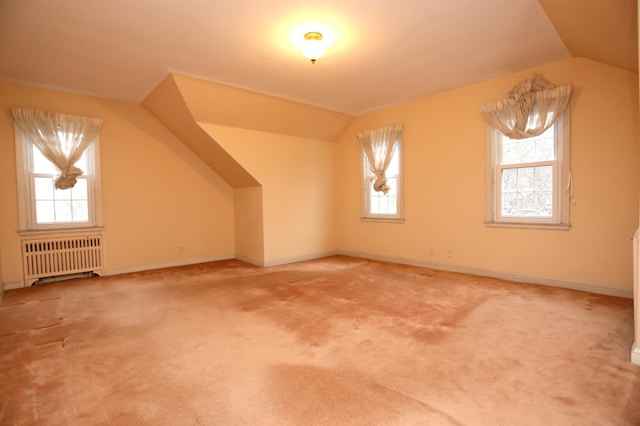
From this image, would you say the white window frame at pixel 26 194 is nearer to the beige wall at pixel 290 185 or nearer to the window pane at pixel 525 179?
the beige wall at pixel 290 185

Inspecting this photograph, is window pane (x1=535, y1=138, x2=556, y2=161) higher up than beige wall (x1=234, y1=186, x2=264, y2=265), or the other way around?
window pane (x1=535, y1=138, x2=556, y2=161)

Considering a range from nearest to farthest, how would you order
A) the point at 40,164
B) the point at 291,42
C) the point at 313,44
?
the point at 313,44, the point at 291,42, the point at 40,164

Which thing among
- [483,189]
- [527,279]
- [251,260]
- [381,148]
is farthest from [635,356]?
[251,260]

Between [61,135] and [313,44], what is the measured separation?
12.6 feet

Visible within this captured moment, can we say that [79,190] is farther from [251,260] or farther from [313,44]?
[313,44]

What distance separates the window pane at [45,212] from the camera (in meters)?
4.45

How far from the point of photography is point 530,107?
3920 millimetres

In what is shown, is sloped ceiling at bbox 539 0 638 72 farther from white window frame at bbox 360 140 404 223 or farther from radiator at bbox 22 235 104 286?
radiator at bbox 22 235 104 286

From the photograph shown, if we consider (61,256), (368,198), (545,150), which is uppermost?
(545,150)

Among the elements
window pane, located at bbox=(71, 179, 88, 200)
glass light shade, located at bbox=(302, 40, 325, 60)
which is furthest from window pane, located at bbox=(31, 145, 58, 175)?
glass light shade, located at bbox=(302, 40, 325, 60)

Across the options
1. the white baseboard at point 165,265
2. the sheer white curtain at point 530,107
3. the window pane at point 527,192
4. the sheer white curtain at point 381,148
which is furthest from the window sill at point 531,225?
the white baseboard at point 165,265

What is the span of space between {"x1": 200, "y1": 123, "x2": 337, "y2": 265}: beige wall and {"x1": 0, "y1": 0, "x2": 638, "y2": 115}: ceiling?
112cm

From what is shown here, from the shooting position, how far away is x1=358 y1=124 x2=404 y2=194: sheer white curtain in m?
5.48

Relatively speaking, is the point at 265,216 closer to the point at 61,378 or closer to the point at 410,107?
the point at 410,107
